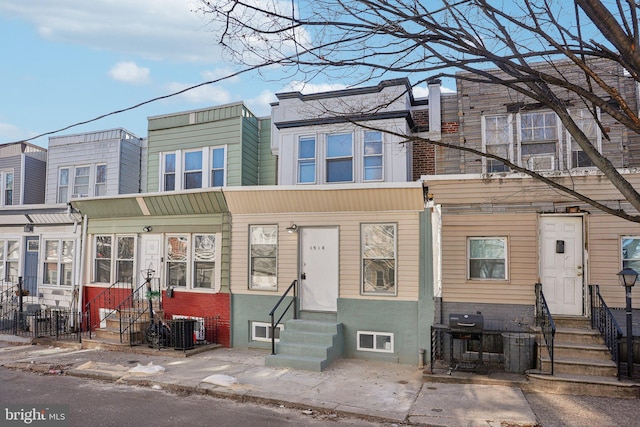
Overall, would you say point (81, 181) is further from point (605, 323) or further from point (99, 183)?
point (605, 323)

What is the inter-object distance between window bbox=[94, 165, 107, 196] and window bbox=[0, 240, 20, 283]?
338 centimetres

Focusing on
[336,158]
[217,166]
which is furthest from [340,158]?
[217,166]

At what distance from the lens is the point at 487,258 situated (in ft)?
33.4

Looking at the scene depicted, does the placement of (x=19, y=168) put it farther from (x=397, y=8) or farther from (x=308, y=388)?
(x=397, y=8)

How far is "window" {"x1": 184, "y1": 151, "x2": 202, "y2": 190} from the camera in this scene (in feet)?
47.4

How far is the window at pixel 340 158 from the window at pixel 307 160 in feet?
1.45

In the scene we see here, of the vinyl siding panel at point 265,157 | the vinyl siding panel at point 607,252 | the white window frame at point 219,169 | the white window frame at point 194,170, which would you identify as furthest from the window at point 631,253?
the white window frame at point 194,170

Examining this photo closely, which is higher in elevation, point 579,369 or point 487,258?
point 487,258

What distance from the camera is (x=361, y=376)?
9188 millimetres

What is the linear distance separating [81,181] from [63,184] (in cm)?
88

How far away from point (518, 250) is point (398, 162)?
3.78 meters

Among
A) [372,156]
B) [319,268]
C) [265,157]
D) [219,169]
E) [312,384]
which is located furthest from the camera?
[265,157]

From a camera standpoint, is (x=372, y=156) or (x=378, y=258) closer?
(x=378, y=258)

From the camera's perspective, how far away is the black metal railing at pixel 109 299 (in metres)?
13.6
